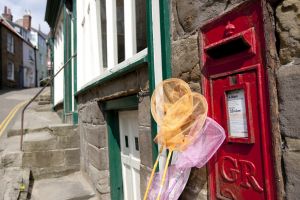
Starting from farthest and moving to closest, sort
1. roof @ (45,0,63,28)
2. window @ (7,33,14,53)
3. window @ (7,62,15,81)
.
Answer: window @ (7,62,15,81) → window @ (7,33,14,53) → roof @ (45,0,63,28)

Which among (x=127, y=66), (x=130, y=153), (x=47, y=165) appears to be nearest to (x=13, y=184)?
(x=47, y=165)

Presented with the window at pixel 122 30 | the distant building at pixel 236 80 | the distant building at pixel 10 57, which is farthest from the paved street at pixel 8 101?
the distant building at pixel 236 80

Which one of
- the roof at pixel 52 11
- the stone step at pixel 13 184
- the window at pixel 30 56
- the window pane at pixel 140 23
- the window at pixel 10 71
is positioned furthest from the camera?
the window at pixel 30 56

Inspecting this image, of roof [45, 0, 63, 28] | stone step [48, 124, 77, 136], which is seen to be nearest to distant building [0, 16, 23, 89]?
roof [45, 0, 63, 28]

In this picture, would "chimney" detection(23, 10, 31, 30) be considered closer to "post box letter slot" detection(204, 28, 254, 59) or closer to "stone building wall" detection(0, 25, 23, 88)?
"stone building wall" detection(0, 25, 23, 88)

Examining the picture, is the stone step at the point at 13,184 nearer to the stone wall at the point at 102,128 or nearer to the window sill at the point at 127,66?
the stone wall at the point at 102,128

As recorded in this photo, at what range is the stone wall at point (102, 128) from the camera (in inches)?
121

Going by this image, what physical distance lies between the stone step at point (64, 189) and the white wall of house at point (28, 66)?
3244 centimetres

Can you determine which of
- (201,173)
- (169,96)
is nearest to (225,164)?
(201,173)

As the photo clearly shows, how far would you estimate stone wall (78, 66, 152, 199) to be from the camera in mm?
3078

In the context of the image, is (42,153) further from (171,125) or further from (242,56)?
(242,56)

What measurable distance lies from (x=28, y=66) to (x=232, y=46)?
3863 centimetres

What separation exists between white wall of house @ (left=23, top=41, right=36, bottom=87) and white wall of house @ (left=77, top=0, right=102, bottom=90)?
32.0 metres

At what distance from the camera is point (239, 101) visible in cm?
175
